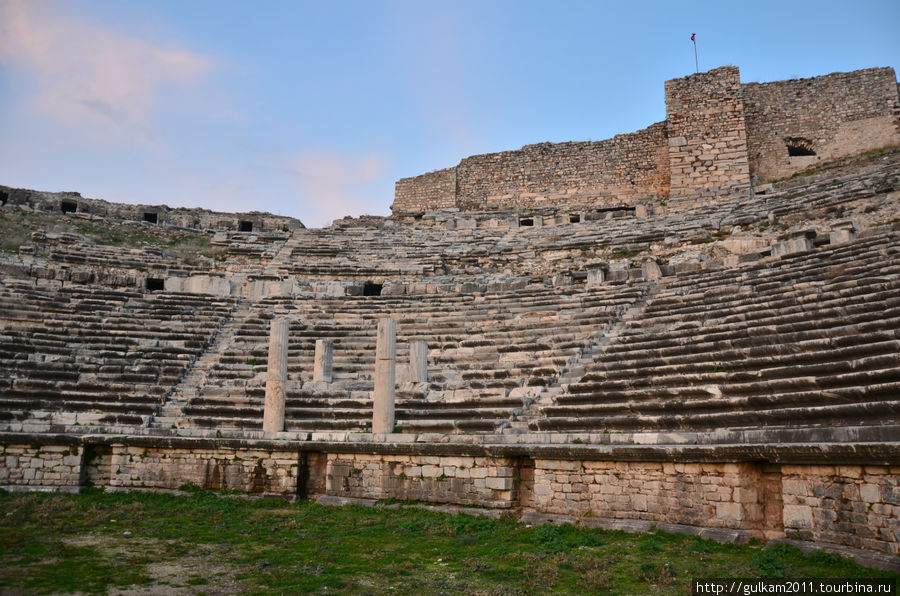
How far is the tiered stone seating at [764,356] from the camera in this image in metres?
7.84

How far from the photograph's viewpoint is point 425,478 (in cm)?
1020

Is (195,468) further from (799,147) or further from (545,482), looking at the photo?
(799,147)

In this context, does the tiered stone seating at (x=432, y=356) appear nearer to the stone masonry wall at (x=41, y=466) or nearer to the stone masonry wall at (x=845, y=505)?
the stone masonry wall at (x=41, y=466)

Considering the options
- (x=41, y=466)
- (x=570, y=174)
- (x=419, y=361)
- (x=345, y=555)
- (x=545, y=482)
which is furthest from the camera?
(x=570, y=174)

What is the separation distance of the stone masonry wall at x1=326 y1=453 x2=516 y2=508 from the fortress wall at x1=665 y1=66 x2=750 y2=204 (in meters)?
15.6

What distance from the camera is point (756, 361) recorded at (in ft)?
30.4

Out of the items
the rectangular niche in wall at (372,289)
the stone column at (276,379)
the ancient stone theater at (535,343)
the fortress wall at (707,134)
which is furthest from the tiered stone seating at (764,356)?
the fortress wall at (707,134)

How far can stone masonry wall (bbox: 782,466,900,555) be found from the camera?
6.16 meters

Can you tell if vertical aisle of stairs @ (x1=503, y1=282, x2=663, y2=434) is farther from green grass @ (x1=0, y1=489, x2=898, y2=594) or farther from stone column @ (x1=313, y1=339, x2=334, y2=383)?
stone column @ (x1=313, y1=339, x2=334, y2=383)

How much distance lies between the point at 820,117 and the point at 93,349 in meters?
23.1

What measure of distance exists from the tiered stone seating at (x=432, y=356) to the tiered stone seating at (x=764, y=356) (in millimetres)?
1104

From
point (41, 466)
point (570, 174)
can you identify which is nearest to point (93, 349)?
point (41, 466)

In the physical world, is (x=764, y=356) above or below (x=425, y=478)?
above

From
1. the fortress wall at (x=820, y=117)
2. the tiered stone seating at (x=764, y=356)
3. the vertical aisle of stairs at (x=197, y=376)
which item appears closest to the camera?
the tiered stone seating at (x=764, y=356)
